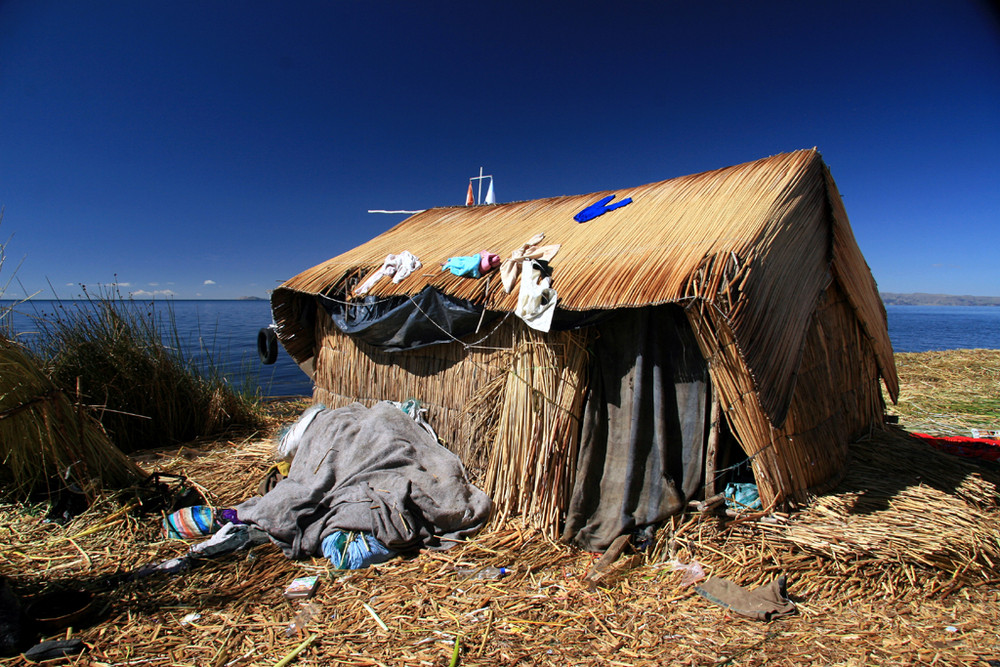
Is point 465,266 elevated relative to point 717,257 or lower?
elevated

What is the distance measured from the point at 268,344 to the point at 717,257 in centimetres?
543

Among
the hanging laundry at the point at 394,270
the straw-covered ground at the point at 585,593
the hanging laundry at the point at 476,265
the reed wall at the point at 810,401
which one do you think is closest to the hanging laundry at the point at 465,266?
the hanging laundry at the point at 476,265

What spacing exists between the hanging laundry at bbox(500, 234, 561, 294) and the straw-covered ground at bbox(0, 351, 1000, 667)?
6.11ft

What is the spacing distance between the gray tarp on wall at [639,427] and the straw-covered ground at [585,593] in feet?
0.72

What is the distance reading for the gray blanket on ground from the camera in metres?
3.42

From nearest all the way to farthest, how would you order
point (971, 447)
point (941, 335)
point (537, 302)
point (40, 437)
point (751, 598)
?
point (751, 598) → point (537, 302) → point (40, 437) → point (971, 447) → point (941, 335)

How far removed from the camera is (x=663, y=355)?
10.9 ft

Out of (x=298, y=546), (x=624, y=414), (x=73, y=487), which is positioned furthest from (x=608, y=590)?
(x=73, y=487)

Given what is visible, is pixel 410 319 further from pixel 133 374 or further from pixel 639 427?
pixel 133 374

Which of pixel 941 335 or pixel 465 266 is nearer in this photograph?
pixel 465 266

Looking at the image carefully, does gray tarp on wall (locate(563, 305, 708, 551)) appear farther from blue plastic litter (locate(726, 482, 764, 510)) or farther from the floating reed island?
blue plastic litter (locate(726, 482, 764, 510))

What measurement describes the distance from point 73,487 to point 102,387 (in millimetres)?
1914

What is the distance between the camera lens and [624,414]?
11.2 ft

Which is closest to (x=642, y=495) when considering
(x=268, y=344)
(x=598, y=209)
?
(x=598, y=209)
